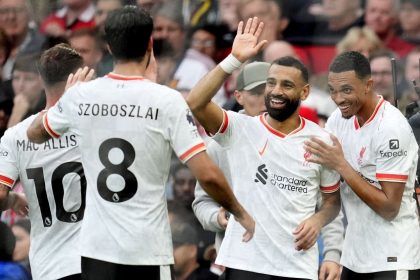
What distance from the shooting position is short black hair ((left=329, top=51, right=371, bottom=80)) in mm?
7586

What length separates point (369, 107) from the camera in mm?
7578

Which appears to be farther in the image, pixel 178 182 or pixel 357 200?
pixel 178 182

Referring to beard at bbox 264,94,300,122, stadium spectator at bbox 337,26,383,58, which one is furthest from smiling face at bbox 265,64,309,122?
stadium spectator at bbox 337,26,383,58

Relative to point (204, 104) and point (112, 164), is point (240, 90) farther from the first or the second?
point (112, 164)

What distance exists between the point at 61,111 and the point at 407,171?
6.97 feet

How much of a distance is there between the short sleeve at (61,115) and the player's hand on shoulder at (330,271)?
201 centimetres

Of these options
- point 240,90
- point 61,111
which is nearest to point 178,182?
point 240,90

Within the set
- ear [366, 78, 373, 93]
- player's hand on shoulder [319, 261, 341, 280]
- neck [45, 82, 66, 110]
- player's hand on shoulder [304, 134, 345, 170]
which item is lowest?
player's hand on shoulder [319, 261, 341, 280]

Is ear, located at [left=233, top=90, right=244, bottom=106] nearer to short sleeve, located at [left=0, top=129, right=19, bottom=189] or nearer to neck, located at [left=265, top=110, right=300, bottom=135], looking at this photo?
neck, located at [left=265, top=110, right=300, bottom=135]

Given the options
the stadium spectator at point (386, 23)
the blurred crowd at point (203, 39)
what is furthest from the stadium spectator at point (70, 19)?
the stadium spectator at point (386, 23)

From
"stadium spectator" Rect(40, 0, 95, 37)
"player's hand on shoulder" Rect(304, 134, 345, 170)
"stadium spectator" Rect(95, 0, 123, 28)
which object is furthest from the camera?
"stadium spectator" Rect(40, 0, 95, 37)

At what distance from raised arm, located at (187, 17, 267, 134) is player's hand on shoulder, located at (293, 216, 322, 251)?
30.1 inches

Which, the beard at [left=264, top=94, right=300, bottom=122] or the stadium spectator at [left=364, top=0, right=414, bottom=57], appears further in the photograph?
the stadium spectator at [left=364, top=0, right=414, bottom=57]

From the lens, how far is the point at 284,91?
292 inches
